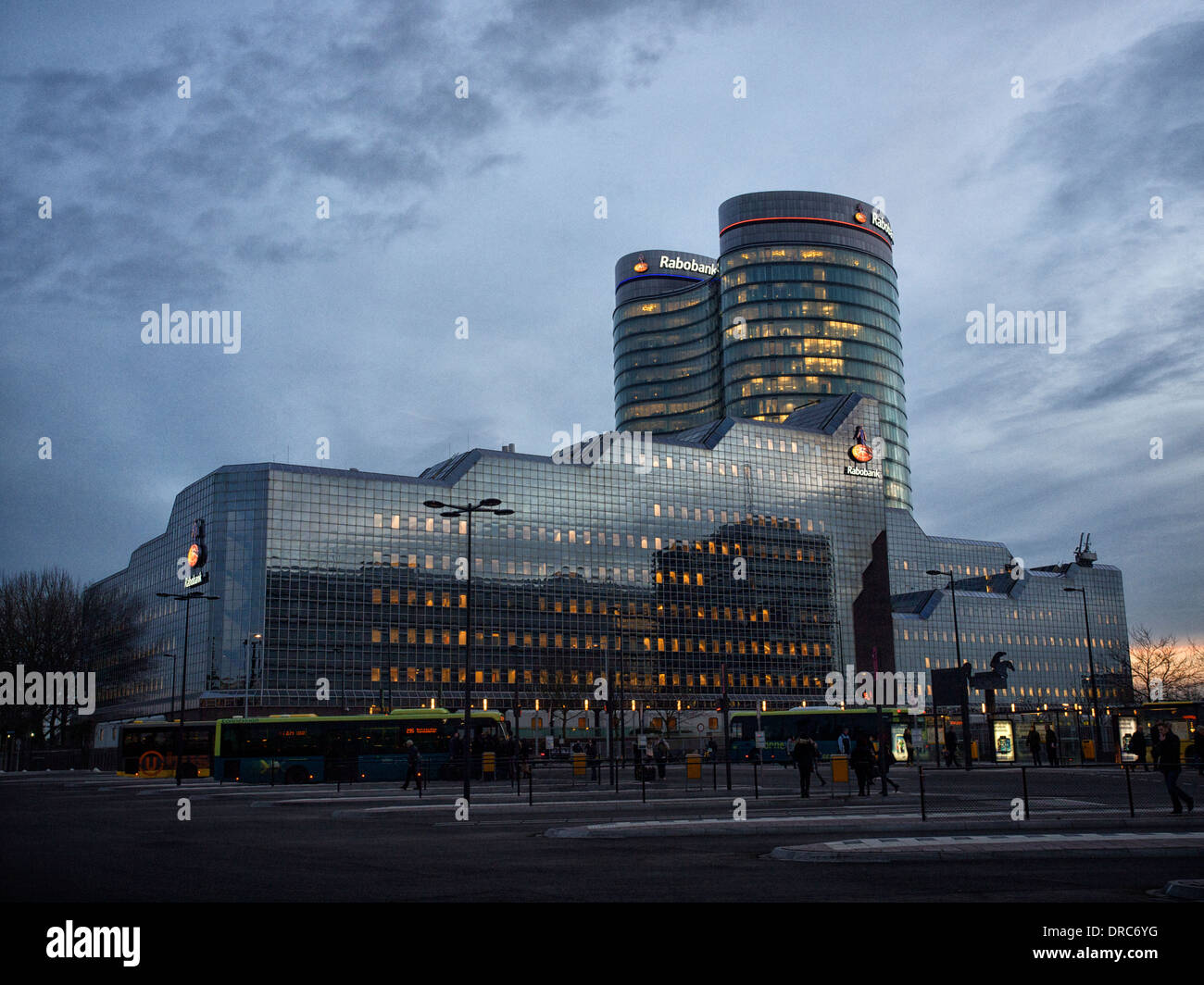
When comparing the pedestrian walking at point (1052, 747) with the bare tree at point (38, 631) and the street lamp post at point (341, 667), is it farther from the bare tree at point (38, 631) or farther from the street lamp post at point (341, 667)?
the street lamp post at point (341, 667)

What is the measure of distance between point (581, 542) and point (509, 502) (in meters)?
12.7

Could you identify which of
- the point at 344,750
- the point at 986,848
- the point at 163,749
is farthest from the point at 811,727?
the point at 986,848

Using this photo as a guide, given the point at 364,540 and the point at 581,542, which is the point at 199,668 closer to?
the point at 364,540

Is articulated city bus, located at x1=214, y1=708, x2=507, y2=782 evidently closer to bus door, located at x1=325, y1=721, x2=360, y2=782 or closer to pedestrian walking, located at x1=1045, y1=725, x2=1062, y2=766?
bus door, located at x1=325, y1=721, x2=360, y2=782

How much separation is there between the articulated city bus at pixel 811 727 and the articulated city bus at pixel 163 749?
3348 cm

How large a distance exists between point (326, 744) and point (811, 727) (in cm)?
3322

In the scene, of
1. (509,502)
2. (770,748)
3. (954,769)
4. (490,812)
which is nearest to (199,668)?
(509,502)

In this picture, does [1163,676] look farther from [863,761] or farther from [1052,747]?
[863,761]

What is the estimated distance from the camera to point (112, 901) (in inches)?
512

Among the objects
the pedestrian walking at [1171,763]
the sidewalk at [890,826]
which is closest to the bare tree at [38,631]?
the sidewalk at [890,826]

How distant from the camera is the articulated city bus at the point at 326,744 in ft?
190

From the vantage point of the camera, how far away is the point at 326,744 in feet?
191

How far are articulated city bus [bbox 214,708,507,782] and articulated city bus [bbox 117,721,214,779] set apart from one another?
26.6 ft

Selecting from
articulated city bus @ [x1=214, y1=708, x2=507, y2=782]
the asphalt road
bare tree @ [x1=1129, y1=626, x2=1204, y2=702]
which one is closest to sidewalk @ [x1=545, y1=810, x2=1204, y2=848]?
the asphalt road
